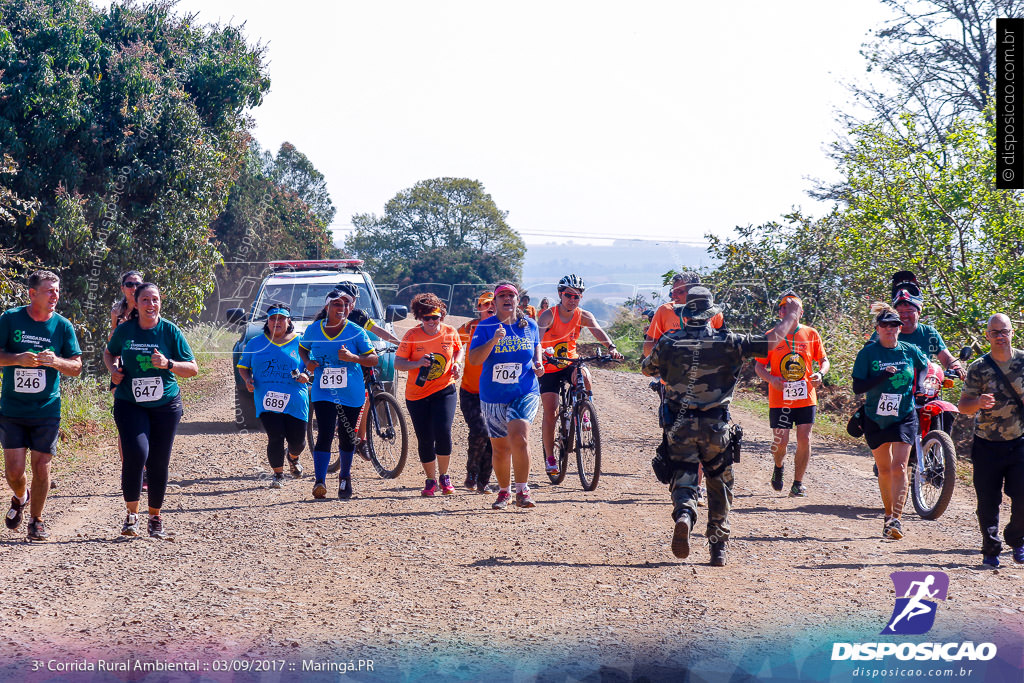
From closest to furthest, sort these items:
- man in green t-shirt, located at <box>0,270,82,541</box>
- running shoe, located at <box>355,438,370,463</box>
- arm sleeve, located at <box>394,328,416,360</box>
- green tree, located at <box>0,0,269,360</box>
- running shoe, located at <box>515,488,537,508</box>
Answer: man in green t-shirt, located at <box>0,270,82,541</box> < running shoe, located at <box>515,488,537,508</box> < arm sleeve, located at <box>394,328,416,360</box> < running shoe, located at <box>355,438,370,463</box> < green tree, located at <box>0,0,269,360</box>

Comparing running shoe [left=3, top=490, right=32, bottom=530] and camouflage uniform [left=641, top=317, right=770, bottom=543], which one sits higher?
camouflage uniform [left=641, top=317, right=770, bottom=543]

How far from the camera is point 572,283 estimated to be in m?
10.5

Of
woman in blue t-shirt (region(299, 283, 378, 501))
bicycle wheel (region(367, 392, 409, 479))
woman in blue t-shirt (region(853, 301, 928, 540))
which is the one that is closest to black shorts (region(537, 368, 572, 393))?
bicycle wheel (region(367, 392, 409, 479))

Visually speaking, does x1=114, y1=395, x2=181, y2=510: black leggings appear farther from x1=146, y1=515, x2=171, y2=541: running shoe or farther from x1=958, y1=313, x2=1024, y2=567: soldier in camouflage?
x1=958, y1=313, x2=1024, y2=567: soldier in camouflage

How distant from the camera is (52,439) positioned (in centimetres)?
794

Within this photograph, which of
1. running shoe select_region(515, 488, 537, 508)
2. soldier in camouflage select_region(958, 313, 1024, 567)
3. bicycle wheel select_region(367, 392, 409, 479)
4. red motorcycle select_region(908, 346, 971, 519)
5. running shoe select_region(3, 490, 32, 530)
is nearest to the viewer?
soldier in camouflage select_region(958, 313, 1024, 567)

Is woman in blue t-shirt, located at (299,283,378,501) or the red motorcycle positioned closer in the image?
the red motorcycle

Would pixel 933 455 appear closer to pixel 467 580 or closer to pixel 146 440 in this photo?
pixel 467 580

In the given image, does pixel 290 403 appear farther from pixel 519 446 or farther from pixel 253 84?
pixel 253 84

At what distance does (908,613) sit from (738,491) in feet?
14.2

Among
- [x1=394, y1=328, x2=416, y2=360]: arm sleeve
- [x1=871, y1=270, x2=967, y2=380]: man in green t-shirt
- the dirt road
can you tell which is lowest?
the dirt road

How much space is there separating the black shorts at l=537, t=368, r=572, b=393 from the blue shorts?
1672 mm

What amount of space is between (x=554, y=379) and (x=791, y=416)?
2346 mm

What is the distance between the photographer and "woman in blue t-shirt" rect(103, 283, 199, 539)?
306 inches
